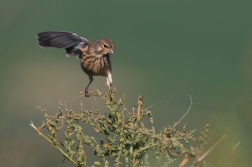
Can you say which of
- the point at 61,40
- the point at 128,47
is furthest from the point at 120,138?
the point at 128,47

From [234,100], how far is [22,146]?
57.0 inches

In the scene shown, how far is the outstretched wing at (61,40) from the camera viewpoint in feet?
19.0

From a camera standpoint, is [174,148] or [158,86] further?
[158,86]

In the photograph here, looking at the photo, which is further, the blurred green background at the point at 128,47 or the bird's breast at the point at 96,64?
the blurred green background at the point at 128,47

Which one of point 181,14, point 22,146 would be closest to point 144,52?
point 181,14

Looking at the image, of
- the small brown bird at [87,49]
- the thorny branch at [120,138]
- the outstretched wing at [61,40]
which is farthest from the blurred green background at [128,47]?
the thorny branch at [120,138]

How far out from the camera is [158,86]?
1831cm

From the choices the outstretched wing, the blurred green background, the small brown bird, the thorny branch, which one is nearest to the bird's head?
the small brown bird

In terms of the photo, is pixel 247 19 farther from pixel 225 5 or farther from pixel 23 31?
pixel 23 31

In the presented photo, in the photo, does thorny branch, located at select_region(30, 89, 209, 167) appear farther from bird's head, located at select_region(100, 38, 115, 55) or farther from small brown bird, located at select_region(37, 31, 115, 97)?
bird's head, located at select_region(100, 38, 115, 55)

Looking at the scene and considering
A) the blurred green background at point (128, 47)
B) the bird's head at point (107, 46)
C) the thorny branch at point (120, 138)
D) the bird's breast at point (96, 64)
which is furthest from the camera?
the blurred green background at point (128, 47)

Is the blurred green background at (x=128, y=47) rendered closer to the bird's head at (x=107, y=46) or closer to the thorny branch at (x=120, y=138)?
the bird's head at (x=107, y=46)

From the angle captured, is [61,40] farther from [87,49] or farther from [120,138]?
[120,138]

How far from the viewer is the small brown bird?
5871 millimetres
